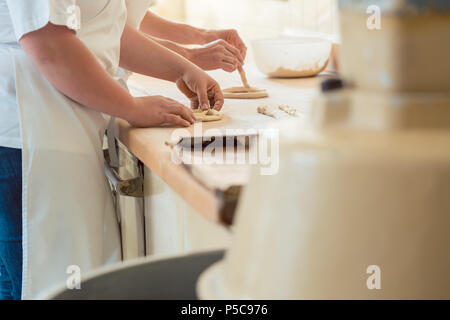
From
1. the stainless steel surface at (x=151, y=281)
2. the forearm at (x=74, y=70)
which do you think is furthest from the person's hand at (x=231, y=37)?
the stainless steel surface at (x=151, y=281)

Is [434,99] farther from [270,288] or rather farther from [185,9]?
[185,9]

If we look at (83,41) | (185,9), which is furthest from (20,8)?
(185,9)

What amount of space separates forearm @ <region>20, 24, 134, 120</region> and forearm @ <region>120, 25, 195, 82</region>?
0.30m

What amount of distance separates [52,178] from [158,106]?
0.83ft

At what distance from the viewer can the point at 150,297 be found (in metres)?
0.57

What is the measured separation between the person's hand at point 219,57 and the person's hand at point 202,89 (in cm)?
19

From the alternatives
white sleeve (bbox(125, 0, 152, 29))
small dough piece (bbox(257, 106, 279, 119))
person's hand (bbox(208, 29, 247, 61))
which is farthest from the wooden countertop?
white sleeve (bbox(125, 0, 152, 29))

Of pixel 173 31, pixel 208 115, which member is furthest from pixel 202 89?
pixel 173 31

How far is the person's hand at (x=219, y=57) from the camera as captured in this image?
1782 millimetres

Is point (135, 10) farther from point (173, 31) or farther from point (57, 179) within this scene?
point (57, 179)

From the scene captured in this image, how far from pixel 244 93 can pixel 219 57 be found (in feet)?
0.44

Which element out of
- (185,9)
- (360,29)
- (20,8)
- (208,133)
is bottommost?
(208,133)

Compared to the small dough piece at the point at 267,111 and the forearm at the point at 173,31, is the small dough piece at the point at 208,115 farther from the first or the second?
the forearm at the point at 173,31

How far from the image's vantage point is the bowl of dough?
2066 mm
